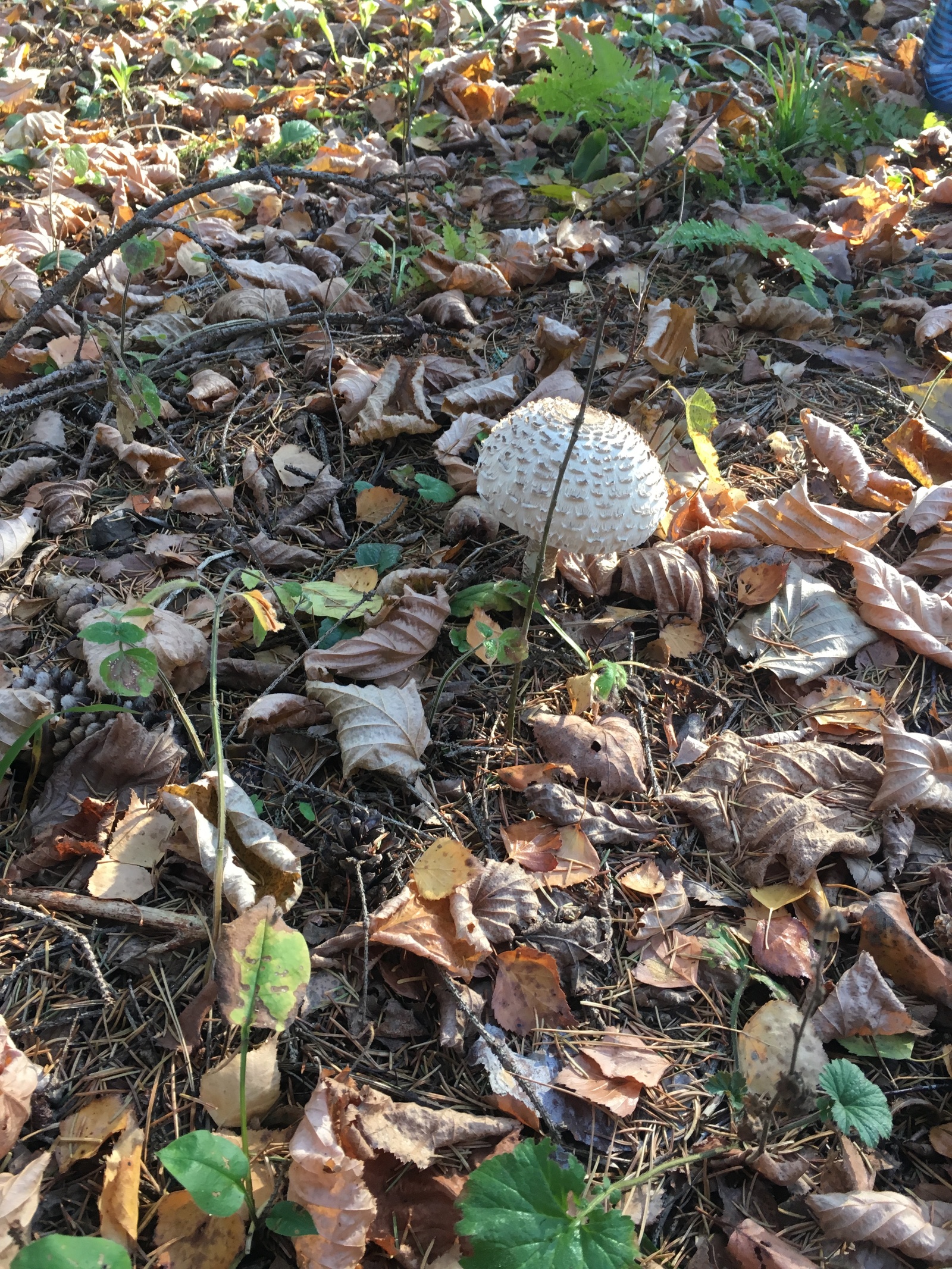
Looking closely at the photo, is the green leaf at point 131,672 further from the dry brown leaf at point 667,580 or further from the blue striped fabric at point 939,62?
the blue striped fabric at point 939,62

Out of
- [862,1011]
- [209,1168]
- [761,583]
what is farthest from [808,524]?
[209,1168]

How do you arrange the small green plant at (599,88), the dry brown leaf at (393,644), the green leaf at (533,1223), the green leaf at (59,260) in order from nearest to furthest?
1. the green leaf at (533,1223)
2. the dry brown leaf at (393,644)
3. the green leaf at (59,260)
4. the small green plant at (599,88)

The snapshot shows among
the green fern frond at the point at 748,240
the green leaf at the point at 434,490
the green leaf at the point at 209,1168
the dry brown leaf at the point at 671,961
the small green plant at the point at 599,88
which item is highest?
the small green plant at the point at 599,88

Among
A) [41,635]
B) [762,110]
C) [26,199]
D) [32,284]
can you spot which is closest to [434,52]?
[762,110]

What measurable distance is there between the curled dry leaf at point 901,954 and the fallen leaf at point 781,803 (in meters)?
0.17

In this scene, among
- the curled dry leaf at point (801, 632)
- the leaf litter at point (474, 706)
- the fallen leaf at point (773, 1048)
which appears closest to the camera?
the leaf litter at point (474, 706)

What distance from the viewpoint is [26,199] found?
13.3 feet

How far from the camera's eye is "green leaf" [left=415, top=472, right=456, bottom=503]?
2.91 meters

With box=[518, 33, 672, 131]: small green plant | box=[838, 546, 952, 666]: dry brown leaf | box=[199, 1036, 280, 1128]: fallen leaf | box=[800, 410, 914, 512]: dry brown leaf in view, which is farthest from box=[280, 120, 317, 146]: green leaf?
A: box=[199, 1036, 280, 1128]: fallen leaf

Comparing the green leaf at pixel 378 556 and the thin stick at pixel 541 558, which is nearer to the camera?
the thin stick at pixel 541 558

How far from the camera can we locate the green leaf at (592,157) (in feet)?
14.5

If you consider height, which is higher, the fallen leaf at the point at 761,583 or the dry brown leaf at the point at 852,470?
the dry brown leaf at the point at 852,470

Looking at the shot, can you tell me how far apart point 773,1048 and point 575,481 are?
58.2 inches

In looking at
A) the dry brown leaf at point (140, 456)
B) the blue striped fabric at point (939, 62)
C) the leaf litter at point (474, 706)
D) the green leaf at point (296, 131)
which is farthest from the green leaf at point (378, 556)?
the blue striped fabric at point (939, 62)
